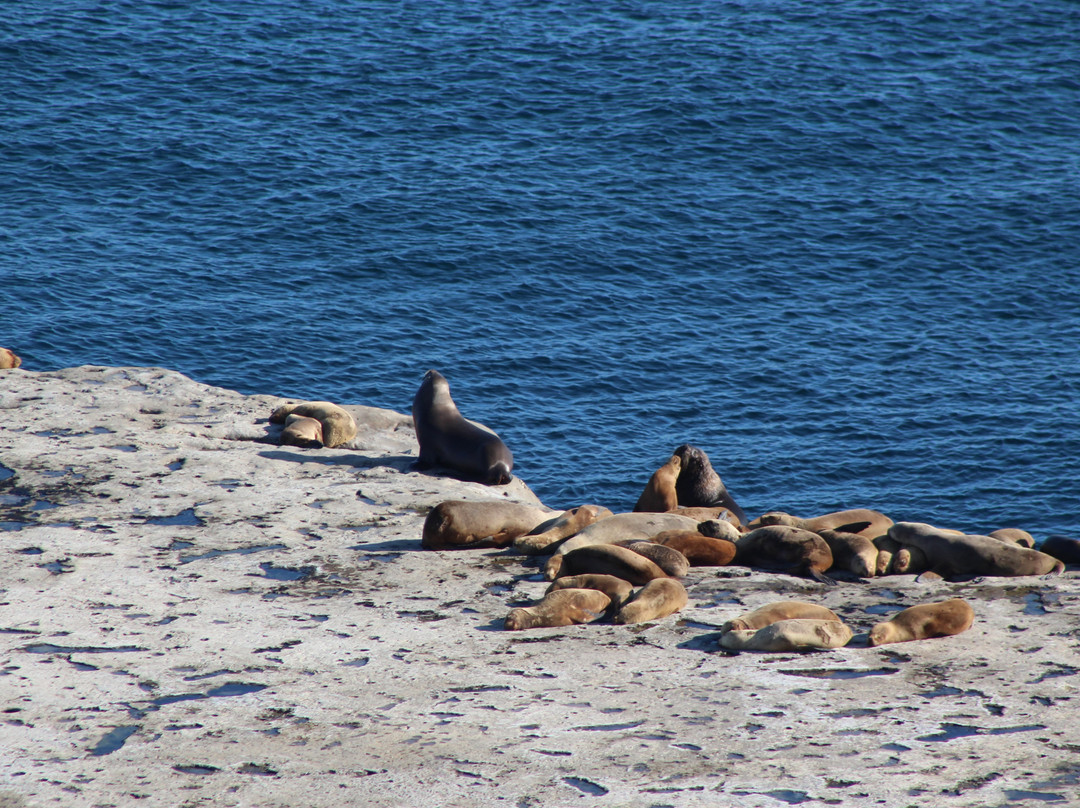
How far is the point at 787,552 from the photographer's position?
8.91 metres

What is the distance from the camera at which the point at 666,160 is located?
138 feet

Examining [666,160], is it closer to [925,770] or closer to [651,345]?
[651,345]

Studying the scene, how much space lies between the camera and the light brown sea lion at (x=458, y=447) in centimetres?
1170

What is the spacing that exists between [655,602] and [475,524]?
6.56ft

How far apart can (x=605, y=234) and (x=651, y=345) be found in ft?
23.3

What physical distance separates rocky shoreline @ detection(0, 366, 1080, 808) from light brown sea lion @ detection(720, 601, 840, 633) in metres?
0.24

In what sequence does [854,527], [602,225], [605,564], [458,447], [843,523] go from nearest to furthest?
[605,564], [854,527], [843,523], [458,447], [602,225]

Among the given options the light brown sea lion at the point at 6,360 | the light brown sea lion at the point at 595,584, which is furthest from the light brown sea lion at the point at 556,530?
the light brown sea lion at the point at 6,360

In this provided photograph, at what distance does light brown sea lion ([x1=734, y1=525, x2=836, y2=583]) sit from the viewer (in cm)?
883

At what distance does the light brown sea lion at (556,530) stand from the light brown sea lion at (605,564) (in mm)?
478

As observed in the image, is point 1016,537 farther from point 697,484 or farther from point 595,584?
point 595,584

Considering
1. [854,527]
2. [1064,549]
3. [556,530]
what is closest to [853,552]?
[854,527]

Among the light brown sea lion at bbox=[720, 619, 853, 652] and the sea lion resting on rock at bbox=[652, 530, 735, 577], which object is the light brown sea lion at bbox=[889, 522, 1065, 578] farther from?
the light brown sea lion at bbox=[720, 619, 853, 652]

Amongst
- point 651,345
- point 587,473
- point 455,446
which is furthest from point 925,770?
point 651,345
